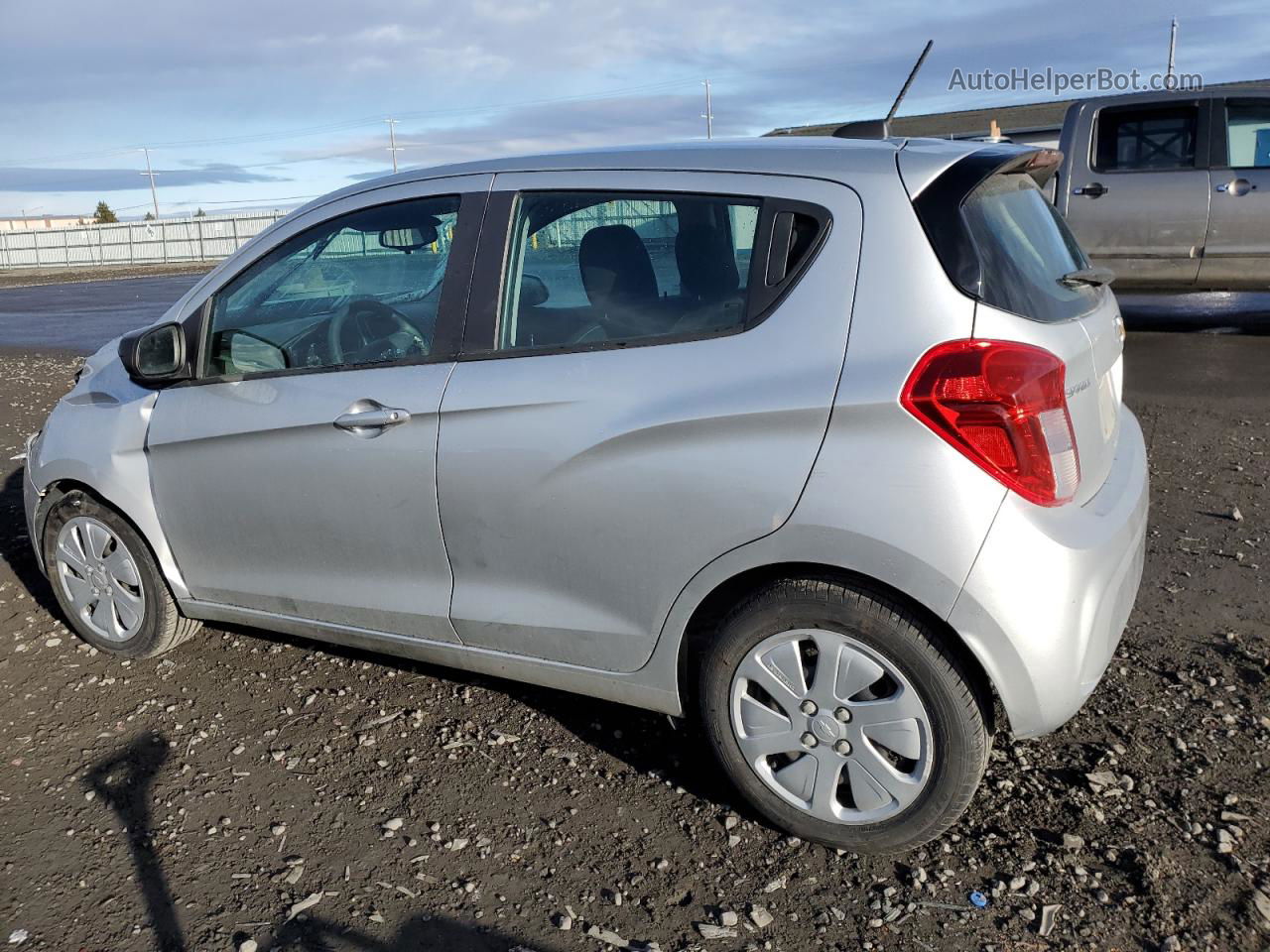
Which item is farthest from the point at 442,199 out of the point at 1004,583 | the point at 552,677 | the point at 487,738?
the point at 1004,583

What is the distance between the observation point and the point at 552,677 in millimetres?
3148

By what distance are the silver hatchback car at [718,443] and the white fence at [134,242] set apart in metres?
47.1

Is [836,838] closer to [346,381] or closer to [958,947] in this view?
[958,947]

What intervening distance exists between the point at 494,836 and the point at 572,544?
0.84 meters

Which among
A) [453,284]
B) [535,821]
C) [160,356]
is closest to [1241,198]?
[453,284]

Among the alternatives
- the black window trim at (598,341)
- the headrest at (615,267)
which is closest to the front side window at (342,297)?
the black window trim at (598,341)

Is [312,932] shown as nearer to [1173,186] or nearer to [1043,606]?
[1043,606]

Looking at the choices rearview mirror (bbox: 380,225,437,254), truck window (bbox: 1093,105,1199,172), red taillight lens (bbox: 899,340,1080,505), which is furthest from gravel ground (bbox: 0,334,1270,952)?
truck window (bbox: 1093,105,1199,172)

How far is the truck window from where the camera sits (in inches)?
371

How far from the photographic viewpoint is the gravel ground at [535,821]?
2.57m

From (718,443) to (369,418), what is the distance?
3.66 ft

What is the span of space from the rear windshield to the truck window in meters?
7.43

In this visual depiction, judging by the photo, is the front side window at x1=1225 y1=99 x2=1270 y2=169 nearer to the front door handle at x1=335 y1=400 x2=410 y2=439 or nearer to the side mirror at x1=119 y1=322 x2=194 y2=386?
the front door handle at x1=335 y1=400 x2=410 y2=439

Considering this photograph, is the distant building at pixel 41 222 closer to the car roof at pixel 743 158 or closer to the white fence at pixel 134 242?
the white fence at pixel 134 242
